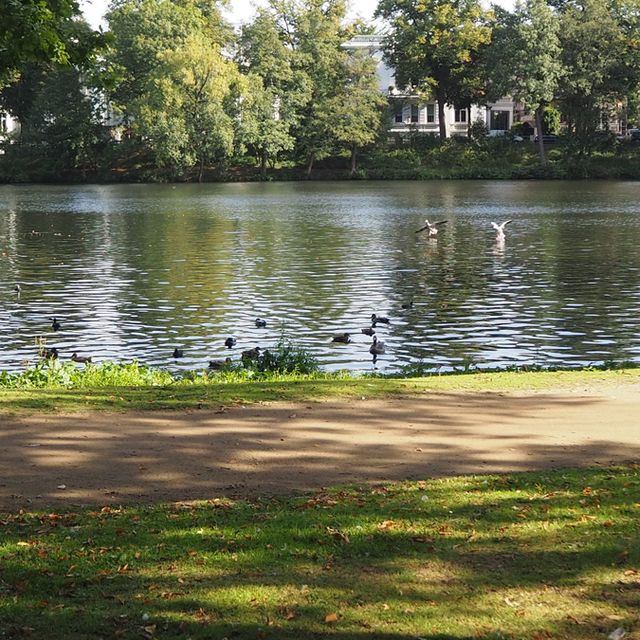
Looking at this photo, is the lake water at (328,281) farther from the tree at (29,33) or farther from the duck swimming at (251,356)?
the tree at (29,33)

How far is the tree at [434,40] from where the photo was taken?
106 m

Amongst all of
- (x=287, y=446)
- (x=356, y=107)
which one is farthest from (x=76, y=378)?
(x=356, y=107)

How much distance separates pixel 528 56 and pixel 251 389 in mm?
89249

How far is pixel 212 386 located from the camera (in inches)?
595

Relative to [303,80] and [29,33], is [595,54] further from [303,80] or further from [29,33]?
[29,33]

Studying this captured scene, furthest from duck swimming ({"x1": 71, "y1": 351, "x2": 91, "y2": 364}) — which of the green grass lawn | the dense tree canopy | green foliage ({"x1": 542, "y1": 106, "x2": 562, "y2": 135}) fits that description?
green foliage ({"x1": 542, "y1": 106, "x2": 562, "y2": 135})

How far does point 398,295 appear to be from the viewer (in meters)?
31.8

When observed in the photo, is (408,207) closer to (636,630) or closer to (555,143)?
(555,143)

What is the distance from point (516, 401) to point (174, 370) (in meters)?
8.90

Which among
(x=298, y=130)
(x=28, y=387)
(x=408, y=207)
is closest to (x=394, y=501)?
(x=28, y=387)

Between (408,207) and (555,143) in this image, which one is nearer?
(408,207)

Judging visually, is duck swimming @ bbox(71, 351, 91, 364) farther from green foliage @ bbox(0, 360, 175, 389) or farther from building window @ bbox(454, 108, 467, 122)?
building window @ bbox(454, 108, 467, 122)

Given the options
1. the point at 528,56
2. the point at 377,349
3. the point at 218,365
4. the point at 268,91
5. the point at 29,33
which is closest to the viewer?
the point at 29,33

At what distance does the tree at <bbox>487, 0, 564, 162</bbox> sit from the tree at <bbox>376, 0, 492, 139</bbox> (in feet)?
13.7
